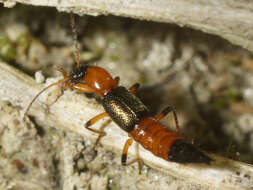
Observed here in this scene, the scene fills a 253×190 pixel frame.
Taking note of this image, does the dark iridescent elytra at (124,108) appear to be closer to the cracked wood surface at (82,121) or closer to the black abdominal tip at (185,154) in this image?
the cracked wood surface at (82,121)

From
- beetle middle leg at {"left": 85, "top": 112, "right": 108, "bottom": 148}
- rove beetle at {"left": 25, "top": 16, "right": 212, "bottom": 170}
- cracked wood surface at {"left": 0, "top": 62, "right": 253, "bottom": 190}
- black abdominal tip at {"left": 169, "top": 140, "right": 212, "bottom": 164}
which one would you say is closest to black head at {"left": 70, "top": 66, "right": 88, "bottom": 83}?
rove beetle at {"left": 25, "top": 16, "right": 212, "bottom": 170}

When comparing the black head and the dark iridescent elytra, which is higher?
the black head

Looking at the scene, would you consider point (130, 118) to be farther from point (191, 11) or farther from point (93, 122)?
point (191, 11)

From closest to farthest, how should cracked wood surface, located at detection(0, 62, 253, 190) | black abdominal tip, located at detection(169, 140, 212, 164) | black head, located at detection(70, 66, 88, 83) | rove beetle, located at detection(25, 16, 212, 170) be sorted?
black abdominal tip, located at detection(169, 140, 212, 164) → rove beetle, located at detection(25, 16, 212, 170) → cracked wood surface, located at detection(0, 62, 253, 190) → black head, located at detection(70, 66, 88, 83)

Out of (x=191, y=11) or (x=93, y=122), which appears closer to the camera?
(x=191, y=11)

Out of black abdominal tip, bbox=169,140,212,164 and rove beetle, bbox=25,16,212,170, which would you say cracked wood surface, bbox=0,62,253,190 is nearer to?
rove beetle, bbox=25,16,212,170

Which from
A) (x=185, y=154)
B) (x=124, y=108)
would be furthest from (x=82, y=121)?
(x=185, y=154)
